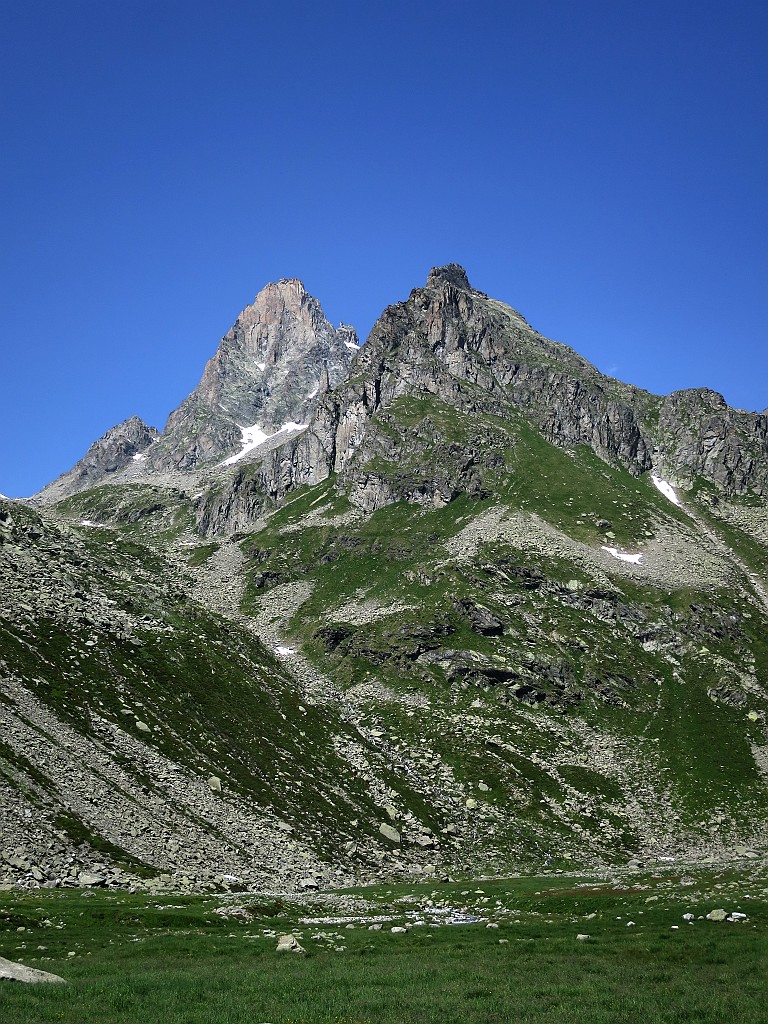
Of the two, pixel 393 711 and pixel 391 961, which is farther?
pixel 393 711

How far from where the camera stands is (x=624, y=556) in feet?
577

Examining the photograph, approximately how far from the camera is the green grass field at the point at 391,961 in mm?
20453

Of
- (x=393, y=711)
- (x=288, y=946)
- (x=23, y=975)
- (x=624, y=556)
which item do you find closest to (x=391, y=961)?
(x=288, y=946)

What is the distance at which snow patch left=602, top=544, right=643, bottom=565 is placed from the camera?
17400cm

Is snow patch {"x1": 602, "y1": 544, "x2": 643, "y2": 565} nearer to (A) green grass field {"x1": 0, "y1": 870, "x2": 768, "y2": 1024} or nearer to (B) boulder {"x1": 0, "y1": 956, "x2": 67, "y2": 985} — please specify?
(A) green grass field {"x1": 0, "y1": 870, "x2": 768, "y2": 1024}

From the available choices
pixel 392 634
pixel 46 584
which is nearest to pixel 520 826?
pixel 392 634

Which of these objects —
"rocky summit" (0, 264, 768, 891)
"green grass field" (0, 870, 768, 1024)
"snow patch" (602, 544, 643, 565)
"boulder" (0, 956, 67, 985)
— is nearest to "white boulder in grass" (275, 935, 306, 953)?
"green grass field" (0, 870, 768, 1024)

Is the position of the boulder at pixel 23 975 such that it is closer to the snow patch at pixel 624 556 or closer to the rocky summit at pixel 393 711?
the rocky summit at pixel 393 711

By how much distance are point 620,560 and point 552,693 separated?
56.0 m

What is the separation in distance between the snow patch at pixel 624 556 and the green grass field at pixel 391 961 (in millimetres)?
132195

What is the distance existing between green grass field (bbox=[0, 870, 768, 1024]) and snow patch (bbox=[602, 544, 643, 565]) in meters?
132

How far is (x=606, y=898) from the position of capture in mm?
44969

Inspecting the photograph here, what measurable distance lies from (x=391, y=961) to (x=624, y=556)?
159372 millimetres

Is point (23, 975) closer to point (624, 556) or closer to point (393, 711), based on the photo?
point (393, 711)
